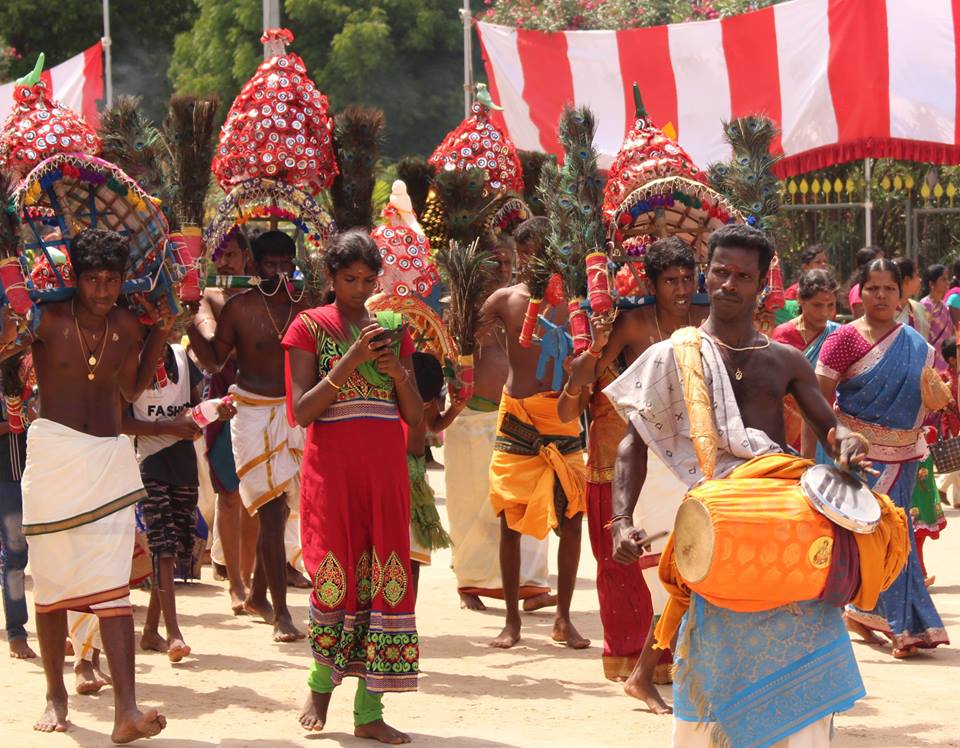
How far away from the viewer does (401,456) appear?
648 centimetres

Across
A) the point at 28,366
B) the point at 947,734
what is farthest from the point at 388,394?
the point at 947,734

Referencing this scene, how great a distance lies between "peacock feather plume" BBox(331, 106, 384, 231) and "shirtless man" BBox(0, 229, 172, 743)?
207cm

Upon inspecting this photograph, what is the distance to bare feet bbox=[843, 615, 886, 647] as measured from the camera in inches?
325

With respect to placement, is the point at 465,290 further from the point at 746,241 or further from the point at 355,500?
the point at 746,241

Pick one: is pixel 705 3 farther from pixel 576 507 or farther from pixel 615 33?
pixel 576 507

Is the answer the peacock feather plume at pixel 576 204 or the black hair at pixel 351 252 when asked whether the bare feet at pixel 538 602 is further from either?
the black hair at pixel 351 252

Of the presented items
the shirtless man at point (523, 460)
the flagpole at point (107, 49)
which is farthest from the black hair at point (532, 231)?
the flagpole at point (107, 49)

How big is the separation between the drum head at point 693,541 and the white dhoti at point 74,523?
2.62 meters

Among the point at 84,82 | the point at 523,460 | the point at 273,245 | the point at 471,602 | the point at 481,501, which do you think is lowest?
the point at 471,602

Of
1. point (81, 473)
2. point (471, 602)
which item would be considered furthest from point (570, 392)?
point (471, 602)

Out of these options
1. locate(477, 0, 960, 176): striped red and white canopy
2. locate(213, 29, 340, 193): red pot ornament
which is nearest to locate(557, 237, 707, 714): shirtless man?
locate(213, 29, 340, 193): red pot ornament

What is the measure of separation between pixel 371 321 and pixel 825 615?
2.55 m

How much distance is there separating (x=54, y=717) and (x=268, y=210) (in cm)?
307

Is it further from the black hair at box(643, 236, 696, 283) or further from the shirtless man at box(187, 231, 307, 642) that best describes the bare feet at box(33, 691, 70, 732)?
the black hair at box(643, 236, 696, 283)
